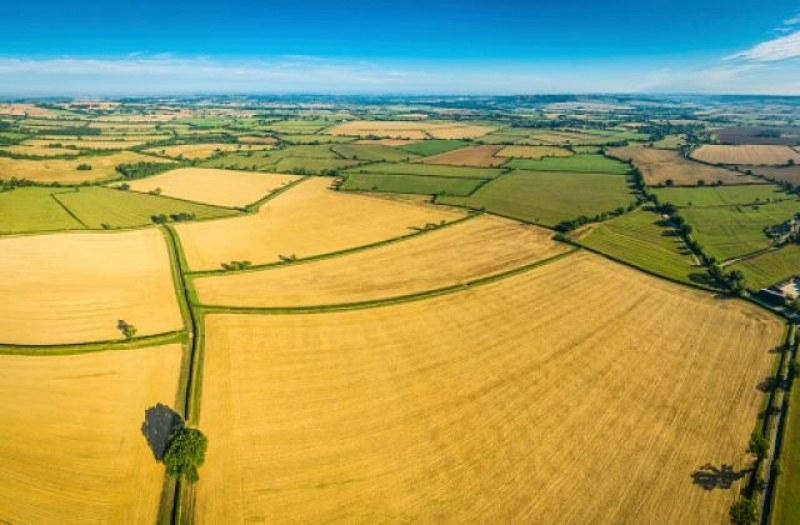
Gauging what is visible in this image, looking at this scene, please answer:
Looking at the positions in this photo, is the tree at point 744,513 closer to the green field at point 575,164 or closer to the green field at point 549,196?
the green field at point 549,196

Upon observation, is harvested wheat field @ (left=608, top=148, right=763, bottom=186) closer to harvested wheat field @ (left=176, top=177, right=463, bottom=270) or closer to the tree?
harvested wheat field @ (left=176, top=177, right=463, bottom=270)

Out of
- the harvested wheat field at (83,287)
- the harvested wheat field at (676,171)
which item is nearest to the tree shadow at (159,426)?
the harvested wheat field at (83,287)

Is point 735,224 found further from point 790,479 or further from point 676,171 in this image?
point 790,479

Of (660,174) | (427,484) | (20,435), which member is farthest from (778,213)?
(20,435)

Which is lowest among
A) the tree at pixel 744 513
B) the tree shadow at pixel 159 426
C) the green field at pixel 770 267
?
the tree at pixel 744 513

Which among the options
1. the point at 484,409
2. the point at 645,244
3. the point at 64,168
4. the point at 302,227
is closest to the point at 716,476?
the point at 484,409

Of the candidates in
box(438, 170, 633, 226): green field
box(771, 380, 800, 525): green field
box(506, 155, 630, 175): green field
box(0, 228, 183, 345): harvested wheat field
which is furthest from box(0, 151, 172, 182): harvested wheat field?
box(771, 380, 800, 525): green field
